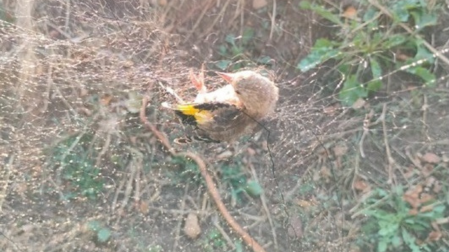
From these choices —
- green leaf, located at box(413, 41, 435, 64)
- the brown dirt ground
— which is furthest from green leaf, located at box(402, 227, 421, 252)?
green leaf, located at box(413, 41, 435, 64)

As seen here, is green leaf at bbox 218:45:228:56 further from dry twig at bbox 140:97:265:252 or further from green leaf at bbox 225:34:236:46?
dry twig at bbox 140:97:265:252

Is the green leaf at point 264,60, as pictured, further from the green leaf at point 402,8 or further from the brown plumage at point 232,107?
the brown plumage at point 232,107

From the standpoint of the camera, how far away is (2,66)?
2.58m

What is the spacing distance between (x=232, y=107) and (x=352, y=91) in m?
0.81

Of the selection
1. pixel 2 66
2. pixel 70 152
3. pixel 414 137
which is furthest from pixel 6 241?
pixel 414 137

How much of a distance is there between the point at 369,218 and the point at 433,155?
35 centimetres

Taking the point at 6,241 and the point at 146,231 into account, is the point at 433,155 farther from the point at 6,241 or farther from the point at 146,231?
the point at 6,241

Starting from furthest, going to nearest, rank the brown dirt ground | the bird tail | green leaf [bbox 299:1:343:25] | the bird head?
green leaf [bbox 299:1:343:25] → the brown dirt ground → the bird tail → the bird head

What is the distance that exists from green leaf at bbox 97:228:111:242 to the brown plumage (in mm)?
697

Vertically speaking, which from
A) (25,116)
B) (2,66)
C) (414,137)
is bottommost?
(414,137)

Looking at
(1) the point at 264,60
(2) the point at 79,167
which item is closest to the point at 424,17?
(1) the point at 264,60

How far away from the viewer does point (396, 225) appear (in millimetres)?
2697

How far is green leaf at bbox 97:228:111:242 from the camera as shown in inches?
105

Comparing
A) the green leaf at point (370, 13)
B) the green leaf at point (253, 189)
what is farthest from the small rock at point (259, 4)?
the green leaf at point (253, 189)
